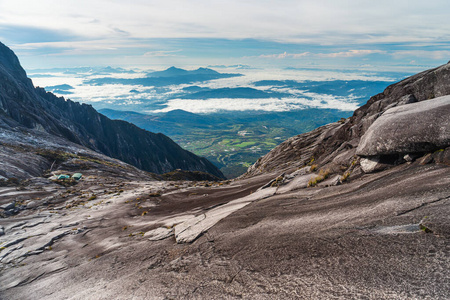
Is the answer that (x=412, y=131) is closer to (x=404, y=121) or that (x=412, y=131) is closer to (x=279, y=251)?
(x=404, y=121)

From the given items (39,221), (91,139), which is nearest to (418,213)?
(39,221)

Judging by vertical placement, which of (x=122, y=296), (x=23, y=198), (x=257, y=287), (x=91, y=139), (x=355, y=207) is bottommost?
(x=91, y=139)

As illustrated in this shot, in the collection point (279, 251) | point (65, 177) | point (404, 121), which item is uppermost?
point (404, 121)

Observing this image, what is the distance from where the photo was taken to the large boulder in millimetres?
13242

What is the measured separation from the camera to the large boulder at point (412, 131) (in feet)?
43.4

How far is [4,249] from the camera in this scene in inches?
797

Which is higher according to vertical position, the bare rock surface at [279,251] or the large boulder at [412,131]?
the large boulder at [412,131]

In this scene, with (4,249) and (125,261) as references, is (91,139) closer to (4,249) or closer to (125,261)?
(4,249)

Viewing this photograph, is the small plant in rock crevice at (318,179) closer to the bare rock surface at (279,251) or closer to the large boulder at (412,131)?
the bare rock surface at (279,251)

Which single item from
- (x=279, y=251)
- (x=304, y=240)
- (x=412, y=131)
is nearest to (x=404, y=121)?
(x=412, y=131)

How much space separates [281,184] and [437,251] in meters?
14.5

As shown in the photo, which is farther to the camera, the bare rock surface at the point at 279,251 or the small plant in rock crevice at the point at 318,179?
the small plant in rock crevice at the point at 318,179

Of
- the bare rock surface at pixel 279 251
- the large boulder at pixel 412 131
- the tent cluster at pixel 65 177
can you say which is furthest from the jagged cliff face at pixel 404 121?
the tent cluster at pixel 65 177

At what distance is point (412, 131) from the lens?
46.5 ft
